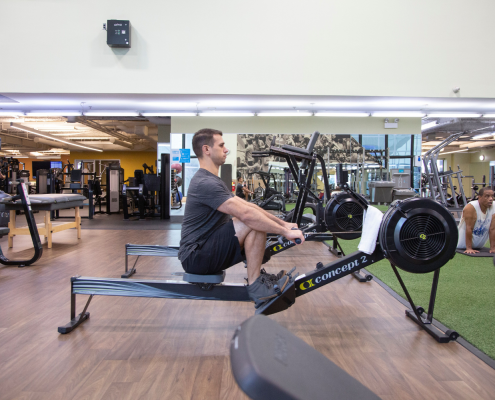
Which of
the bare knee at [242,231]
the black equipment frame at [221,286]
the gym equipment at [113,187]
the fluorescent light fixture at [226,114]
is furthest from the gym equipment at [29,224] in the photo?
the gym equipment at [113,187]

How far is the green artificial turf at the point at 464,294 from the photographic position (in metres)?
2.17

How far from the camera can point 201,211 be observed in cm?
206

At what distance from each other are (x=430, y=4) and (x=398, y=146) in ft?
12.1

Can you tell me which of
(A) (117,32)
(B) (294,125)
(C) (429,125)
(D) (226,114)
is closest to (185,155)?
(D) (226,114)

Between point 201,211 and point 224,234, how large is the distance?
0.69ft

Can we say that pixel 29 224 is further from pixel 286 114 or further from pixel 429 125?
pixel 429 125

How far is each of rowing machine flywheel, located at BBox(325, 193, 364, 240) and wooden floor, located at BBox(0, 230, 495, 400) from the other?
79cm

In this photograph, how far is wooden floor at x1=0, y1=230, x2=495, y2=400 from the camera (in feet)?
5.21

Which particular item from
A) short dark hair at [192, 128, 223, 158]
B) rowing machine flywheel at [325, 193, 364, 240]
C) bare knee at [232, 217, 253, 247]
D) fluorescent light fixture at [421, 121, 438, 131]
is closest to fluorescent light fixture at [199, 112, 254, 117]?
rowing machine flywheel at [325, 193, 364, 240]

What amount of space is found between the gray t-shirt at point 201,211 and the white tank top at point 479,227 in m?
3.59

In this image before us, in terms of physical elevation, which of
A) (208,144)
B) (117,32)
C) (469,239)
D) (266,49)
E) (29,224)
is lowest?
(469,239)

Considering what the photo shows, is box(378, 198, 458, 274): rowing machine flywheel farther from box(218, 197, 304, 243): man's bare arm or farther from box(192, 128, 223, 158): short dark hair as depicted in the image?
box(192, 128, 223, 158): short dark hair

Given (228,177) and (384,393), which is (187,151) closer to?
(228,177)

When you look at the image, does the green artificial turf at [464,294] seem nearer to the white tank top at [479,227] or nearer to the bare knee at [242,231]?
the white tank top at [479,227]
